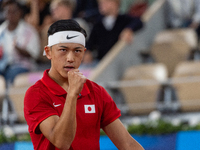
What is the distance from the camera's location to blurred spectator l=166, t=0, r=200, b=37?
7.41m

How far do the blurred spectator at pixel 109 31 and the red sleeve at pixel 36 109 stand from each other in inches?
192

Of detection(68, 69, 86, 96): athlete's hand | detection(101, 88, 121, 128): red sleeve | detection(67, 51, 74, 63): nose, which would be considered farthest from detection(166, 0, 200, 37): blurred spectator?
detection(68, 69, 86, 96): athlete's hand

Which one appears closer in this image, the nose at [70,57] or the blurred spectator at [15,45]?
the nose at [70,57]

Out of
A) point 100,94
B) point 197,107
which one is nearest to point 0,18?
point 197,107

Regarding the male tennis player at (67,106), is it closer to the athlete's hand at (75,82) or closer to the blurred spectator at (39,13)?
the athlete's hand at (75,82)

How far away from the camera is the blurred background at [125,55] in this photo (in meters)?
6.13

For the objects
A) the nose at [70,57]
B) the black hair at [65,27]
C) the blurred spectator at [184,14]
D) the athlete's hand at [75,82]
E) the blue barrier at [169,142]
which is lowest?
the blue barrier at [169,142]

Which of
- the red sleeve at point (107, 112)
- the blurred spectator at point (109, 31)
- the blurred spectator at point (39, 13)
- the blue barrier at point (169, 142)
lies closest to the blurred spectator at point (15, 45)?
the blurred spectator at point (39, 13)

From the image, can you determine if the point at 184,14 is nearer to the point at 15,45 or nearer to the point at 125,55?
the point at 125,55

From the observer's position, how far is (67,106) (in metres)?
2.11

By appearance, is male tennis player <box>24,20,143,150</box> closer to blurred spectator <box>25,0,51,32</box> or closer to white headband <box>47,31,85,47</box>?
white headband <box>47,31,85,47</box>

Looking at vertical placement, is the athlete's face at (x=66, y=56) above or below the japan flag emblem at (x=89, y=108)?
above

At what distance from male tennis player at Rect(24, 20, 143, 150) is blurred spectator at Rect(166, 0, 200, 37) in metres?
5.23

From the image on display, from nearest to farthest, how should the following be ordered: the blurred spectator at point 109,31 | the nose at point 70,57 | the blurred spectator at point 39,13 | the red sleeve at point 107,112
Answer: the nose at point 70,57 → the red sleeve at point 107,112 → the blurred spectator at point 109,31 → the blurred spectator at point 39,13
